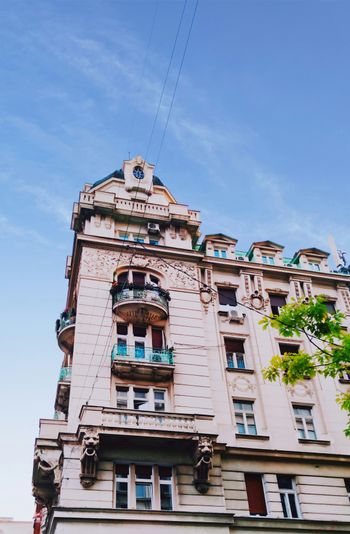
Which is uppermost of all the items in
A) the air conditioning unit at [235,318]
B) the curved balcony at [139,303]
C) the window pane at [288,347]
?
the air conditioning unit at [235,318]

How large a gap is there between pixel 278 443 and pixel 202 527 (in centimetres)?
535

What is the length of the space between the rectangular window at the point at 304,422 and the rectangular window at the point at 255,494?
3.21 m

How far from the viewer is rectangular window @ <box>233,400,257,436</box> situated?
76.9ft

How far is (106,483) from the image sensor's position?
19594 mm

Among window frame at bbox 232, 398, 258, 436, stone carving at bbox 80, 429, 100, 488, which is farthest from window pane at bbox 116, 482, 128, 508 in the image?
window frame at bbox 232, 398, 258, 436

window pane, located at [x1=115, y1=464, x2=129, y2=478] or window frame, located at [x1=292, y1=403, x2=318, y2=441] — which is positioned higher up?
window frame, located at [x1=292, y1=403, x2=318, y2=441]

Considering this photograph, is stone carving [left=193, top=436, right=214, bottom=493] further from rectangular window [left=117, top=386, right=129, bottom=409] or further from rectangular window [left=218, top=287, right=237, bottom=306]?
rectangular window [left=218, top=287, right=237, bottom=306]

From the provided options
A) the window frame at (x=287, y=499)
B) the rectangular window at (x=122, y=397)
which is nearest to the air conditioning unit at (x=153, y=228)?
the rectangular window at (x=122, y=397)

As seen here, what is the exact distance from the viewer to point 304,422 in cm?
2438

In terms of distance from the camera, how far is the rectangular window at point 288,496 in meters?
21.5

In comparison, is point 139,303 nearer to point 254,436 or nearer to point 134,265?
point 134,265

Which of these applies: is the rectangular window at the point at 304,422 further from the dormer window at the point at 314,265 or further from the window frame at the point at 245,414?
the dormer window at the point at 314,265

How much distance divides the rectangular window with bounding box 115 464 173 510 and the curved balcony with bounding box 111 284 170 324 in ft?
22.5

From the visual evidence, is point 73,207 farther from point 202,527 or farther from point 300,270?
point 202,527
